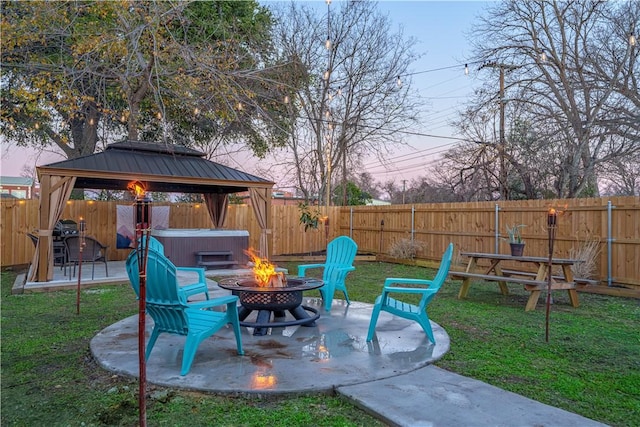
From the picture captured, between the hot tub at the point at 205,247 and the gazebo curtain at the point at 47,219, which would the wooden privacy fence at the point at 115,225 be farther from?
the gazebo curtain at the point at 47,219

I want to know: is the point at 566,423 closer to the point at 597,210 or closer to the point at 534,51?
the point at 597,210

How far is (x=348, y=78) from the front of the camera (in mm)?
15398

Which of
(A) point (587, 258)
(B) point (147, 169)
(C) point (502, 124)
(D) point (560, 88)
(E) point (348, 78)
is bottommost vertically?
(A) point (587, 258)

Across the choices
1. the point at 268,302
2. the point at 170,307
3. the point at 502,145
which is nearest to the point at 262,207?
the point at 268,302

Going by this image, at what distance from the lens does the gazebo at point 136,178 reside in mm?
7254

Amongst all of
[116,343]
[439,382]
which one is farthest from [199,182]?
[439,382]

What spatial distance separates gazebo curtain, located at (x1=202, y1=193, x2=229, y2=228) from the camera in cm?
1143

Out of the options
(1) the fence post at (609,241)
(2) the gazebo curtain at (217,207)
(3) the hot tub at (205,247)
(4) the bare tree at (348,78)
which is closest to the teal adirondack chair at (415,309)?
(1) the fence post at (609,241)

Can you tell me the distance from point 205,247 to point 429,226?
5577 millimetres

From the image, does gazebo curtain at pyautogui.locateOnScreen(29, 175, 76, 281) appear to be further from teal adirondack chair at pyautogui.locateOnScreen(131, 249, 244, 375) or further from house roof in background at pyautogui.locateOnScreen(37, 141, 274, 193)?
teal adirondack chair at pyautogui.locateOnScreen(131, 249, 244, 375)

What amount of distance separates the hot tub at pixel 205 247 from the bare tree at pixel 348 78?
6.13 metres

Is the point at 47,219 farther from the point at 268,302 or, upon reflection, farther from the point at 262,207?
the point at 268,302

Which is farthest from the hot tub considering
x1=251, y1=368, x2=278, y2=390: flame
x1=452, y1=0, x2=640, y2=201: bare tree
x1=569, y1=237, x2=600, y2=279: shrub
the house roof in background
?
x1=452, y1=0, x2=640, y2=201: bare tree

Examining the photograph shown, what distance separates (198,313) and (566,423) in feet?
8.65
